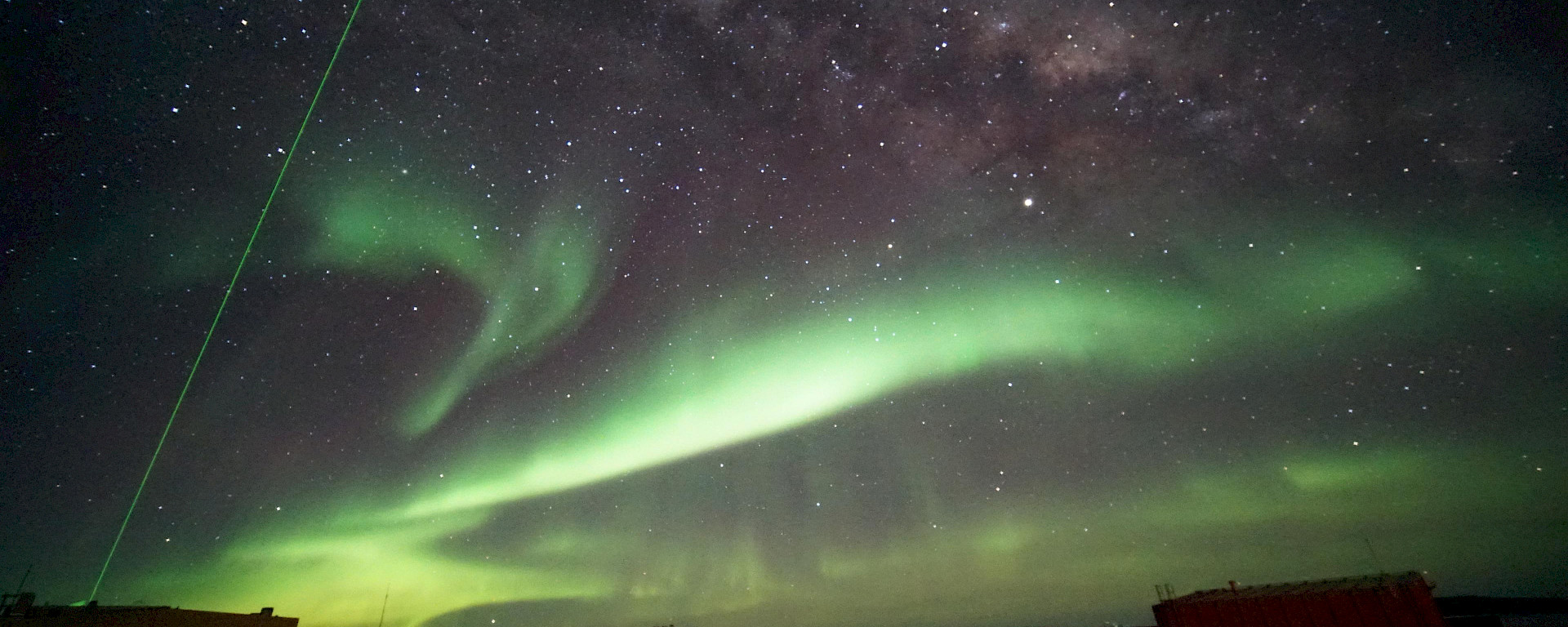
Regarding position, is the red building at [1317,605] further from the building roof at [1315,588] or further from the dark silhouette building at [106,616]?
the dark silhouette building at [106,616]

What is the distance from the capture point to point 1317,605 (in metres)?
21.5

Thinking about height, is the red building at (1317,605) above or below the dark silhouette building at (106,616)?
below

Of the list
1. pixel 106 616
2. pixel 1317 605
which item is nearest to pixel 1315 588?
pixel 1317 605

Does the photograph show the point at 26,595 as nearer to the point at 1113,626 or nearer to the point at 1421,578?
the point at 1421,578

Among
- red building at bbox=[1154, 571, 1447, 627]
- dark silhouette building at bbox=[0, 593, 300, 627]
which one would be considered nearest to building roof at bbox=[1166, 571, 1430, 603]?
red building at bbox=[1154, 571, 1447, 627]

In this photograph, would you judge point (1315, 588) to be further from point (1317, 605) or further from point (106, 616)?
point (106, 616)

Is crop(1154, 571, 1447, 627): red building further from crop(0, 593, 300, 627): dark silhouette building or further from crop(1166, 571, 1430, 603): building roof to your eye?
crop(0, 593, 300, 627): dark silhouette building

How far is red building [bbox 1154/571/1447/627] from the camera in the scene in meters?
19.7

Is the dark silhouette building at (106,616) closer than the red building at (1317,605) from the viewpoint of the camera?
No

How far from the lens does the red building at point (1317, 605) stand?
64.7 feet

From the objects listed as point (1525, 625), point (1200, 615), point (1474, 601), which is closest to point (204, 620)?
point (1200, 615)

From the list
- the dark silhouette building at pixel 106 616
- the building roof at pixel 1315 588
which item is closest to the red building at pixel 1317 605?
the building roof at pixel 1315 588

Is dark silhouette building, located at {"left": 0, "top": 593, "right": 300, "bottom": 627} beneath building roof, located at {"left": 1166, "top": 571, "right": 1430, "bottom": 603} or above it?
above

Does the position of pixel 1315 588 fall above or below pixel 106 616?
below
